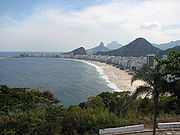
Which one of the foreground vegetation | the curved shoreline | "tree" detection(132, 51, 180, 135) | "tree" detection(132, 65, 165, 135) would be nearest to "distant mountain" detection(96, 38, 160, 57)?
the curved shoreline

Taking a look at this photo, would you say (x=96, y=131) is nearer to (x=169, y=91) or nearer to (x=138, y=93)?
(x=138, y=93)

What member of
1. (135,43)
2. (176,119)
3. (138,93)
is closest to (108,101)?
(176,119)

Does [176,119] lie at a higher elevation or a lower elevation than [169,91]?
lower

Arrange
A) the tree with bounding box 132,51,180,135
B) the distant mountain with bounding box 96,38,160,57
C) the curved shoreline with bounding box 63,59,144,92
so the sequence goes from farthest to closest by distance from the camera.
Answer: the distant mountain with bounding box 96,38,160,57 → the curved shoreline with bounding box 63,59,144,92 → the tree with bounding box 132,51,180,135

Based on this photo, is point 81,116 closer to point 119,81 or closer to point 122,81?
point 119,81

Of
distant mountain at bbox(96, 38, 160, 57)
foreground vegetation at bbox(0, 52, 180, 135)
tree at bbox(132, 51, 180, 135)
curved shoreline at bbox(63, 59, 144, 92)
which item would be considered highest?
distant mountain at bbox(96, 38, 160, 57)

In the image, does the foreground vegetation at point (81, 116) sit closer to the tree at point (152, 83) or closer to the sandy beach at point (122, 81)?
the tree at point (152, 83)

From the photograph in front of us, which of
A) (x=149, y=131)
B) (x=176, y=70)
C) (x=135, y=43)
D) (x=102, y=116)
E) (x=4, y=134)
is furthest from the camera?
(x=135, y=43)

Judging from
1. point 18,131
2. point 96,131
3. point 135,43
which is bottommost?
point 96,131

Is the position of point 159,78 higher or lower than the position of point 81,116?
higher

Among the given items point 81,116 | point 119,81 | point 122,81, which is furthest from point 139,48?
point 81,116

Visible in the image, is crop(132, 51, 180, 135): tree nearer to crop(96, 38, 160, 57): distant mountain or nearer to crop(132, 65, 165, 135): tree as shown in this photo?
crop(132, 65, 165, 135): tree
